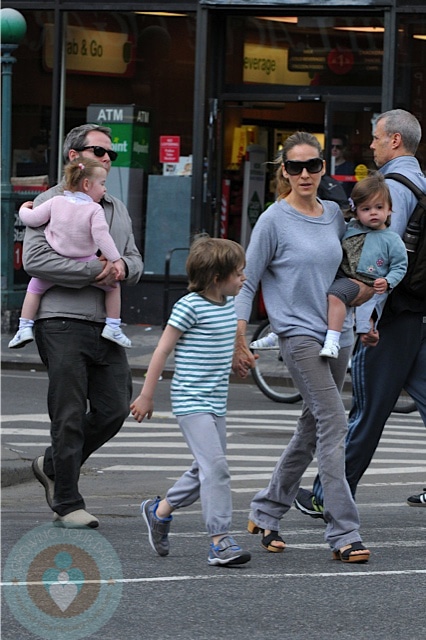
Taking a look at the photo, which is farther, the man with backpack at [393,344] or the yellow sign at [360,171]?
the yellow sign at [360,171]

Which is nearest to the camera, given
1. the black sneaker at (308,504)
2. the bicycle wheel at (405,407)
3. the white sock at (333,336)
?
the white sock at (333,336)

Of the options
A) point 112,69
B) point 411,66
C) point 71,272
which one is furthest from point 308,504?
point 112,69

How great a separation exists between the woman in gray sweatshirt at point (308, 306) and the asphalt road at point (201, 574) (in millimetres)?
243

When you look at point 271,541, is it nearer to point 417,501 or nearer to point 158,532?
point 158,532

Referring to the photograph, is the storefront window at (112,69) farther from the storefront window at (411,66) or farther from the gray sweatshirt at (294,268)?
the gray sweatshirt at (294,268)

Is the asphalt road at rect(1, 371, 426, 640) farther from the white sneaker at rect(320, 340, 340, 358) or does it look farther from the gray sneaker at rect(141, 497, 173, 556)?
the white sneaker at rect(320, 340, 340, 358)

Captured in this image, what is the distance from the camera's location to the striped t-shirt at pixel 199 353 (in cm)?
639

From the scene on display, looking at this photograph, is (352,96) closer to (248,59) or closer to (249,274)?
(248,59)

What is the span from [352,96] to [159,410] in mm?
6601

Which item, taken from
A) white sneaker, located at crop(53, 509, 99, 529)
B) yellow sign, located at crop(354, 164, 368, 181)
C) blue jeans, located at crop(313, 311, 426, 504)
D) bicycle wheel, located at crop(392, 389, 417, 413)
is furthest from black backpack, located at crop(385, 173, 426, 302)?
yellow sign, located at crop(354, 164, 368, 181)

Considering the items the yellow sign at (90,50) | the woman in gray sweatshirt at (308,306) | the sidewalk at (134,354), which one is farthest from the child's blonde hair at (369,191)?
the yellow sign at (90,50)

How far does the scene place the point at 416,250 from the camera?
7.29 m

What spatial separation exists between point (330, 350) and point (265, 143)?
41.6ft

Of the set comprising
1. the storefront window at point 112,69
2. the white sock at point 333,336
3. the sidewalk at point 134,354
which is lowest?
the sidewalk at point 134,354
